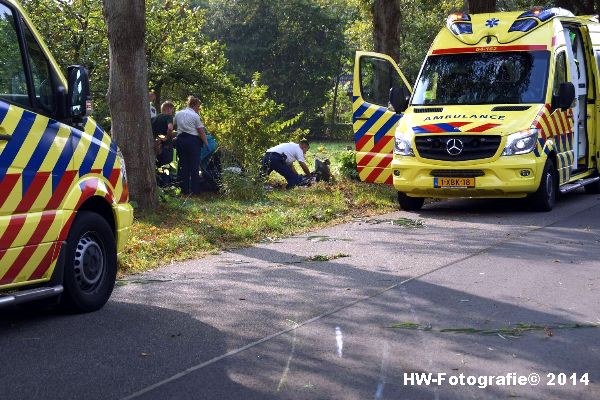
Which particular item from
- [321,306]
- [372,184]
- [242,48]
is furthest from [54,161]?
[242,48]

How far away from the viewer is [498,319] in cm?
771

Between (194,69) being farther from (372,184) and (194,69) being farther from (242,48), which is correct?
(242,48)

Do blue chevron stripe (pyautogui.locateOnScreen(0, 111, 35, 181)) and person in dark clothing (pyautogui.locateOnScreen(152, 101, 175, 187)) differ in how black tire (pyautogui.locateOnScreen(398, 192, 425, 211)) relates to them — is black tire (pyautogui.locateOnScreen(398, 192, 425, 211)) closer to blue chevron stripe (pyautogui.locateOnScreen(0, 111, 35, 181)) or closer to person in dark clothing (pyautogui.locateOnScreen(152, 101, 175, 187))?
person in dark clothing (pyautogui.locateOnScreen(152, 101, 175, 187))

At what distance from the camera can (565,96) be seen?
15.6 metres

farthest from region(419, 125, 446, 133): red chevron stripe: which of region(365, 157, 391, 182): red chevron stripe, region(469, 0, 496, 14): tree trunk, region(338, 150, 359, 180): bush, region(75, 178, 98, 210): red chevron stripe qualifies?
region(469, 0, 496, 14): tree trunk

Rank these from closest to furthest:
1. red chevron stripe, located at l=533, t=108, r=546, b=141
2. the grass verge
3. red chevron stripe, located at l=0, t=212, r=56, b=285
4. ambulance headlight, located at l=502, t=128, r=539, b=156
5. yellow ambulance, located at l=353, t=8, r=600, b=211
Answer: red chevron stripe, located at l=0, t=212, r=56, b=285 < the grass verge < ambulance headlight, located at l=502, t=128, r=539, b=156 < yellow ambulance, located at l=353, t=8, r=600, b=211 < red chevron stripe, located at l=533, t=108, r=546, b=141

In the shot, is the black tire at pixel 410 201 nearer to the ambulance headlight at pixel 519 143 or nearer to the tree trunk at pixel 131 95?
the ambulance headlight at pixel 519 143

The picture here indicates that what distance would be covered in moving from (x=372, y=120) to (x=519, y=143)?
3.26 m

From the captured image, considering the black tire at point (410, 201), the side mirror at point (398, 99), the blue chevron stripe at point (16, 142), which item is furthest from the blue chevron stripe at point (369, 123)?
the blue chevron stripe at point (16, 142)

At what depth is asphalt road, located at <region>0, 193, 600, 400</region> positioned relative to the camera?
5918 millimetres

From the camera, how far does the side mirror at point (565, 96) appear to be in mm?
15614

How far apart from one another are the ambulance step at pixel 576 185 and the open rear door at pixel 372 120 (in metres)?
2.71

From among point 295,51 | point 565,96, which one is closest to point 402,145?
point 565,96

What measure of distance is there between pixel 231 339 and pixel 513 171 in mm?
8340
